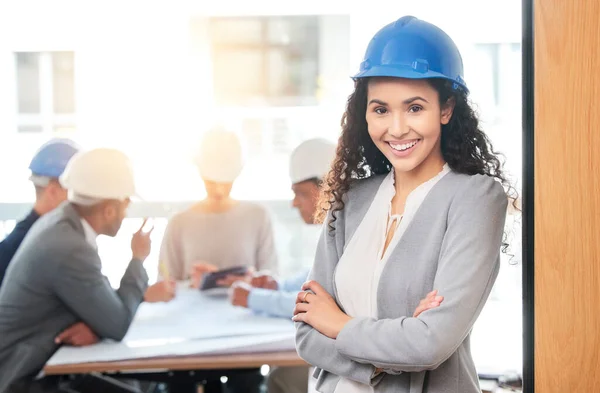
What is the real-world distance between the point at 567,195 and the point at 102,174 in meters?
1.80

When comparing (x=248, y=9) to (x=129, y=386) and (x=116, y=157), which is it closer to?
(x=116, y=157)

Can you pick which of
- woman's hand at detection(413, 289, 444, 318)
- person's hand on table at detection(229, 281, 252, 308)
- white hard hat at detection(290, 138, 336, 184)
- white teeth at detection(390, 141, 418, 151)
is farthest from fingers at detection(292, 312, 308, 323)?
white hard hat at detection(290, 138, 336, 184)

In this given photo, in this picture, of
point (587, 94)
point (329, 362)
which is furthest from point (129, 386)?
point (587, 94)

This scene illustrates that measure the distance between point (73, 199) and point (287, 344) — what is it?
35.9 inches

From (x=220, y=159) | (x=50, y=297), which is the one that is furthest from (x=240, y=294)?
(x=50, y=297)

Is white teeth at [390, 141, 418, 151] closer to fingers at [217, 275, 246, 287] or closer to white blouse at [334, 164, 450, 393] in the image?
white blouse at [334, 164, 450, 393]

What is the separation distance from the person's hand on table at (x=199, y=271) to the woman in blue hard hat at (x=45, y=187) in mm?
511

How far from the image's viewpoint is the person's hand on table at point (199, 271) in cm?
271

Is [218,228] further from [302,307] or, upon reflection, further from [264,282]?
[302,307]

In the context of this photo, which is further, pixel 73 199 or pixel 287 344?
pixel 73 199

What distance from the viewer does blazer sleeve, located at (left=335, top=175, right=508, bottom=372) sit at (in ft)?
3.79

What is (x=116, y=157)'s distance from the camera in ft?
8.63

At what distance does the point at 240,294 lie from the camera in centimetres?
259

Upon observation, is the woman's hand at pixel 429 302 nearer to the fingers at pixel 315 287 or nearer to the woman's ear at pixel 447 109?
the fingers at pixel 315 287
